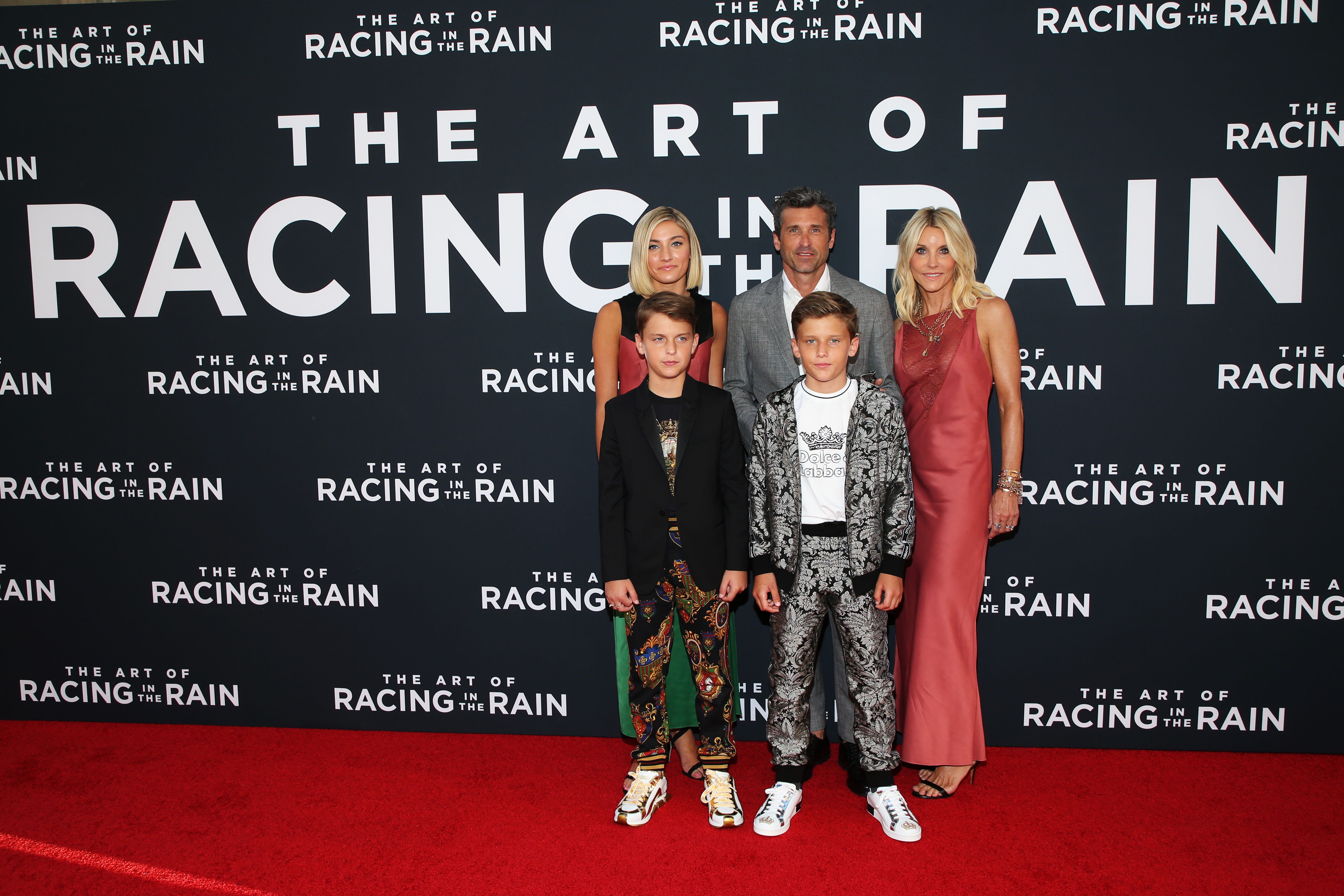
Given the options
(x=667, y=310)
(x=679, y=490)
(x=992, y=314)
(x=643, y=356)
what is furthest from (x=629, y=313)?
(x=992, y=314)

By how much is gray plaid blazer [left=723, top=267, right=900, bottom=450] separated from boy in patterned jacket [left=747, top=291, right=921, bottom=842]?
0.18 metres

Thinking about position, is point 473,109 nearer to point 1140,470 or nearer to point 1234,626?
point 1140,470

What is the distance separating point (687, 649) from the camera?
2.61 metres

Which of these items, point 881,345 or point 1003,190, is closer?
point 881,345

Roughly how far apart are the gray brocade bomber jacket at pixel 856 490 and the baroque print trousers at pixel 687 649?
8.3 inches

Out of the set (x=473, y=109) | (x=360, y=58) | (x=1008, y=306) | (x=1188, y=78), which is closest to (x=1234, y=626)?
(x=1008, y=306)

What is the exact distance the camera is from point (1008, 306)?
2.73 meters

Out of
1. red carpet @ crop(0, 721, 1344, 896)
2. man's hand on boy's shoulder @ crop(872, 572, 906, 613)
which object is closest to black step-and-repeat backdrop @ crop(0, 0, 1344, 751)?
red carpet @ crop(0, 721, 1344, 896)

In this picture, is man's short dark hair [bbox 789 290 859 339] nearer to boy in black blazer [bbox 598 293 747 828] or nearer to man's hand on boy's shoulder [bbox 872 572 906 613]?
boy in black blazer [bbox 598 293 747 828]

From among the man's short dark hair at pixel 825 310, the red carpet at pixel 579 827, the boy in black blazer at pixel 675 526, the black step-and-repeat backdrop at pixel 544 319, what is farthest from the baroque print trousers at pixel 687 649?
the man's short dark hair at pixel 825 310

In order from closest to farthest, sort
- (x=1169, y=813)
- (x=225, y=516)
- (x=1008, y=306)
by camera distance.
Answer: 1. (x=1169, y=813)
2. (x=1008, y=306)
3. (x=225, y=516)

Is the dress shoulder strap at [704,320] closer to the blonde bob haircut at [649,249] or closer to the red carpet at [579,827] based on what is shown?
the blonde bob haircut at [649,249]

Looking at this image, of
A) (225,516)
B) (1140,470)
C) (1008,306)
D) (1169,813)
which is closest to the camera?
(1169,813)

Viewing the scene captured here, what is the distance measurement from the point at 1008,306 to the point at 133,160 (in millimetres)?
3084
